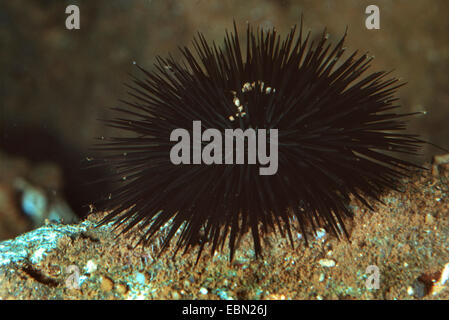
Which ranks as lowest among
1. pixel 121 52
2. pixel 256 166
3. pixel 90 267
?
pixel 90 267

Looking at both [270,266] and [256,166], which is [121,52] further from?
[270,266]

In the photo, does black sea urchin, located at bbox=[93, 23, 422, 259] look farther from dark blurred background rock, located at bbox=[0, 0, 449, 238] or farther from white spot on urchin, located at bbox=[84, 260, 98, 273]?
dark blurred background rock, located at bbox=[0, 0, 449, 238]

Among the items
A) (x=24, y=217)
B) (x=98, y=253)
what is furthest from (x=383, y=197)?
(x=24, y=217)

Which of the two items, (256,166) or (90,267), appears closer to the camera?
(256,166)

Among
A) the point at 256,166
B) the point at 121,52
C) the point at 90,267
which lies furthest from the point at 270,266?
the point at 121,52

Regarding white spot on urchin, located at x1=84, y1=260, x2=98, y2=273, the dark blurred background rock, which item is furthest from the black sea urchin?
the dark blurred background rock

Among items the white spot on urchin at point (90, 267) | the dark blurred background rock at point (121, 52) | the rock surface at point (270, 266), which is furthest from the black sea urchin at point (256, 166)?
the dark blurred background rock at point (121, 52)

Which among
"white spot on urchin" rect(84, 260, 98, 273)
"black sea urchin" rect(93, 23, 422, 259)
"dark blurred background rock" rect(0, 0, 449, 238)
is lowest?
"white spot on urchin" rect(84, 260, 98, 273)

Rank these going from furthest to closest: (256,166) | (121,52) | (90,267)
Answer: (121,52) → (90,267) → (256,166)
